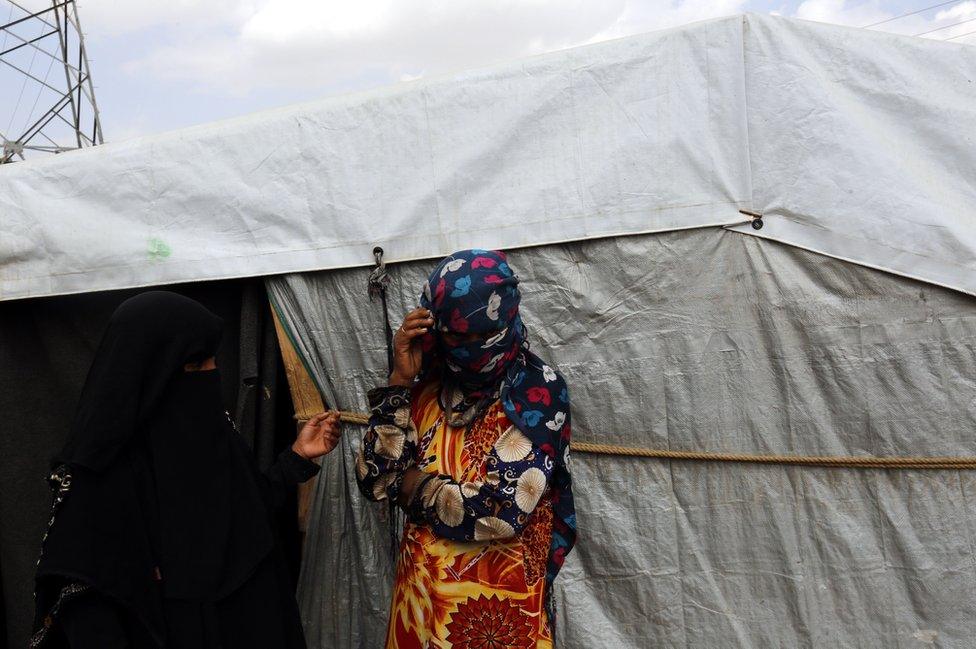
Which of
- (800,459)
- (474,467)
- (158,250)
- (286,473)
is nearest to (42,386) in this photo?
(158,250)

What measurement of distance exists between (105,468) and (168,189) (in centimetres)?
116

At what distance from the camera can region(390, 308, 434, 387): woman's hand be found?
1.77 meters

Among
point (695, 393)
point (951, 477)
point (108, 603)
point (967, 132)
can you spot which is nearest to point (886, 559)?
point (951, 477)

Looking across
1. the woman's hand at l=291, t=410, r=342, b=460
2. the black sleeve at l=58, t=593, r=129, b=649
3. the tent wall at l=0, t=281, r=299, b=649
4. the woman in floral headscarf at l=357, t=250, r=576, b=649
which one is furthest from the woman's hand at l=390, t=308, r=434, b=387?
the tent wall at l=0, t=281, r=299, b=649

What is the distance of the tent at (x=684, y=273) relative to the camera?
6.76ft

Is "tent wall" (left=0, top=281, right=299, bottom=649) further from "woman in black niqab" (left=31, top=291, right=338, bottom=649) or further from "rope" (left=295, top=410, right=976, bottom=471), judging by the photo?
"rope" (left=295, top=410, right=976, bottom=471)

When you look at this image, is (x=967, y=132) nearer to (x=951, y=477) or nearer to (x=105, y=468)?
(x=951, y=477)

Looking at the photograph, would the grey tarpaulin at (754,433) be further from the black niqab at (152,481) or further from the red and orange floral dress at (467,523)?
the black niqab at (152,481)

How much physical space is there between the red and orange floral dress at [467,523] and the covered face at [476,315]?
0.11 metres

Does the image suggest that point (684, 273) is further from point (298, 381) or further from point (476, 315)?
point (298, 381)

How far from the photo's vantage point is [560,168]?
88.1 inches

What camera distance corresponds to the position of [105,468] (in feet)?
5.38

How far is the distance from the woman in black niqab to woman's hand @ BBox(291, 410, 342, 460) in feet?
0.69

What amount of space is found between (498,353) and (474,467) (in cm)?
26
